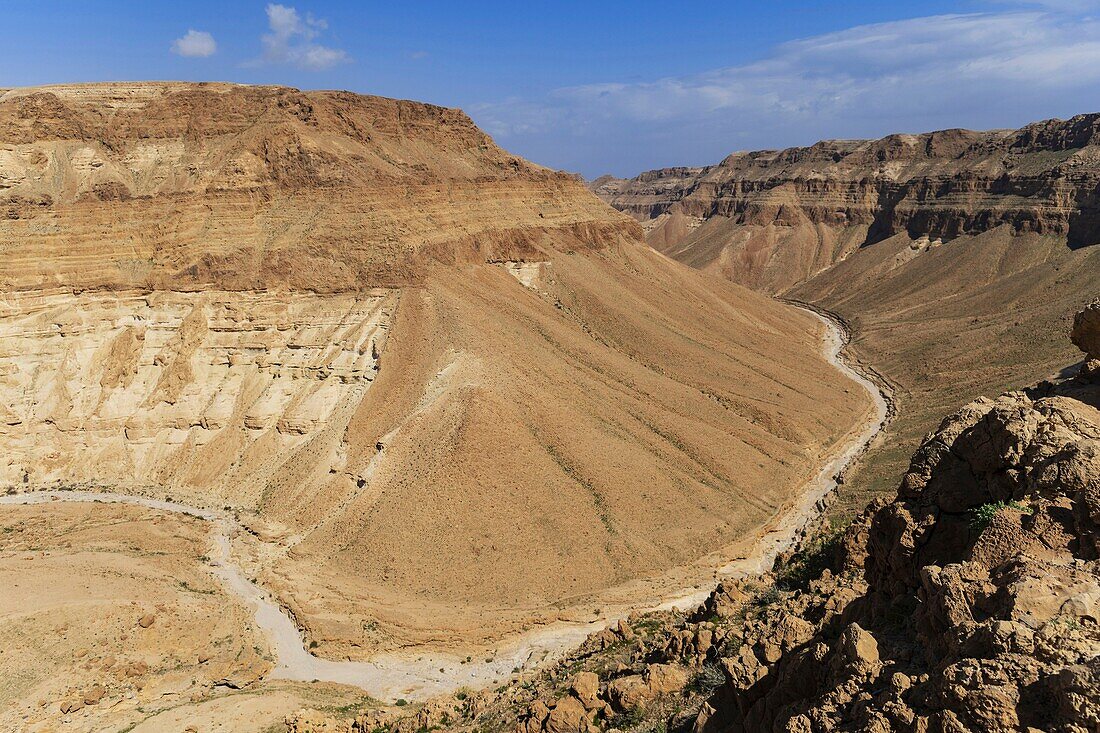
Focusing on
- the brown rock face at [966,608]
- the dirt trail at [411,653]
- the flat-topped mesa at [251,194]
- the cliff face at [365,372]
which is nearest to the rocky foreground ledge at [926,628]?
the brown rock face at [966,608]

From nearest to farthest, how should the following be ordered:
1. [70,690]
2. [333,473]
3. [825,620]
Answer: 1. [825,620]
2. [70,690]
3. [333,473]

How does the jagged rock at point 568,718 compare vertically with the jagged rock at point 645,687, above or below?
below

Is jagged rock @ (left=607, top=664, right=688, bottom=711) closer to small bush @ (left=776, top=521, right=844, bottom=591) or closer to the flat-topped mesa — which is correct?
small bush @ (left=776, top=521, right=844, bottom=591)

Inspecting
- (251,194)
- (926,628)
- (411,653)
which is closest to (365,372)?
(251,194)

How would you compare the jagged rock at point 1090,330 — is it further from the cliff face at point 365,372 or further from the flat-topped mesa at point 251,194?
the flat-topped mesa at point 251,194

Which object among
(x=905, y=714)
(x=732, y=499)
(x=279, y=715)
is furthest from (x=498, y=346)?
(x=905, y=714)

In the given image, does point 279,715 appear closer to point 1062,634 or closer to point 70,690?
point 70,690
